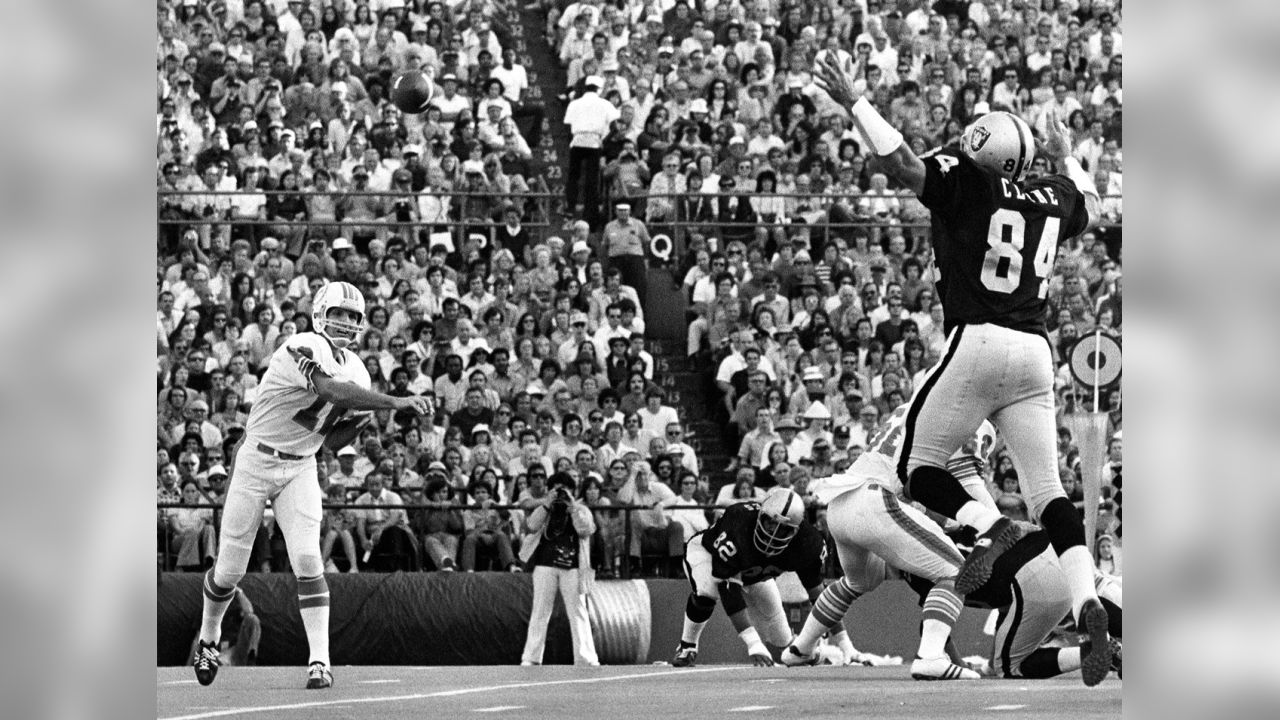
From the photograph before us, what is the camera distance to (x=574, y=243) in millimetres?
19375

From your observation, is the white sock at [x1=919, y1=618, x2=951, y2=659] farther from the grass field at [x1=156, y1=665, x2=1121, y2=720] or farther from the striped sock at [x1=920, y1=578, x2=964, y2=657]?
the grass field at [x1=156, y1=665, x2=1121, y2=720]

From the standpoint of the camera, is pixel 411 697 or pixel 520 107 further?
pixel 520 107

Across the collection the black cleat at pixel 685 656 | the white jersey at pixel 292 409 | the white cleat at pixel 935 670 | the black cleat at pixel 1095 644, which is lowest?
the black cleat at pixel 685 656

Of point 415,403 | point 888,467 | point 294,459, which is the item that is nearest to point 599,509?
point 888,467

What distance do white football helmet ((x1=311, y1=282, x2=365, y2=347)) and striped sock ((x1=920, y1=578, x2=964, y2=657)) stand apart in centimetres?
373

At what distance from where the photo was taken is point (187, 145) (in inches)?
807

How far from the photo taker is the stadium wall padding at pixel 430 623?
599 inches

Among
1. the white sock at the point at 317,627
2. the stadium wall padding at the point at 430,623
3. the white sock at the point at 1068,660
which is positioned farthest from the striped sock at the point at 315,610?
the stadium wall padding at the point at 430,623

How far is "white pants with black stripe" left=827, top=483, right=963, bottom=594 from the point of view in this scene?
10938mm

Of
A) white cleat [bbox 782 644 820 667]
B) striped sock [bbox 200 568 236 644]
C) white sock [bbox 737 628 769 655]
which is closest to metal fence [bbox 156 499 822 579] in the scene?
white sock [bbox 737 628 769 655]

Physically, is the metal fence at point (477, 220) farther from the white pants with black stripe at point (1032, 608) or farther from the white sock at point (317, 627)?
the white sock at point (317, 627)

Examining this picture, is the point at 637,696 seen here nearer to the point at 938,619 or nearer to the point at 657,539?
the point at 938,619

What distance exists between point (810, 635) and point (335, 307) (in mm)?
3637
